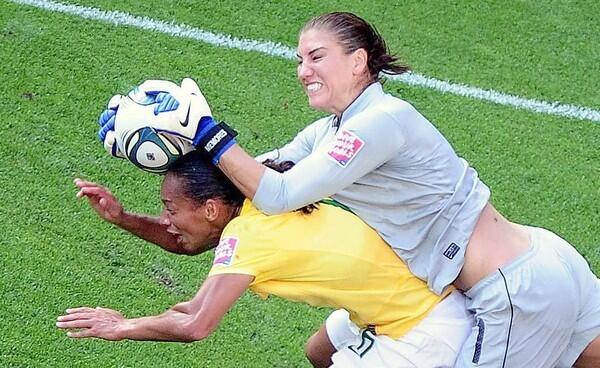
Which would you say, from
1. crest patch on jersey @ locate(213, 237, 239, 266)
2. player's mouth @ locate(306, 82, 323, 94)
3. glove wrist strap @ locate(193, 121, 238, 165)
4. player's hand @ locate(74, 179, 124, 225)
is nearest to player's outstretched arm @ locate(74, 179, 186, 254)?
player's hand @ locate(74, 179, 124, 225)

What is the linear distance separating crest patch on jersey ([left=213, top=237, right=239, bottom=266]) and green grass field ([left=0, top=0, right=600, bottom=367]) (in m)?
1.41

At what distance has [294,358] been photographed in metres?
4.96

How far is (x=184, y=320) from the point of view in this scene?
11.6 ft

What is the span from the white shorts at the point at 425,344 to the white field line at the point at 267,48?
3009 mm

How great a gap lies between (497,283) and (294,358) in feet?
4.69

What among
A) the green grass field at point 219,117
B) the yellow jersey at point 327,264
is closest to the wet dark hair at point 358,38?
the yellow jersey at point 327,264

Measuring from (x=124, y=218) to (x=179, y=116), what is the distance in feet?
2.08

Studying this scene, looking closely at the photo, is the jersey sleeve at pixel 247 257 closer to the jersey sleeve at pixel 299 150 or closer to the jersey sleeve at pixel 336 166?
the jersey sleeve at pixel 336 166

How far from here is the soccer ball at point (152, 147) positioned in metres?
3.53

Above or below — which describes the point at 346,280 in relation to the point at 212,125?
below

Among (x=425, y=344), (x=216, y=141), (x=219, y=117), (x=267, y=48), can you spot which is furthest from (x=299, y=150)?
(x=267, y=48)

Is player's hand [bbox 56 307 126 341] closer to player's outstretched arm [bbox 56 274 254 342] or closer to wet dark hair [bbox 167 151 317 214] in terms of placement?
player's outstretched arm [bbox 56 274 254 342]

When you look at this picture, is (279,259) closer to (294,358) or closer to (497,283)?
(497,283)

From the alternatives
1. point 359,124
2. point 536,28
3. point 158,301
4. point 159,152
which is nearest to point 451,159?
point 359,124
